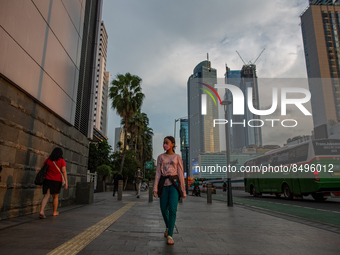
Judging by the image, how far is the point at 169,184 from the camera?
4172mm

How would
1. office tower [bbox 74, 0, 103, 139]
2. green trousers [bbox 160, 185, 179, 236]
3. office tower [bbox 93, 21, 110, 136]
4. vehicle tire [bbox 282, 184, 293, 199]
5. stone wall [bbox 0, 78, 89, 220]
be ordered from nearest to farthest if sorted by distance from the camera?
green trousers [bbox 160, 185, 179, 236], stone wall [bbox 0, 78, 89, 220], office tower [bbox 74, 0, 103, 139], vehicle tire [bbox 282, 184, 293, 199], office tower [bbox 93, 21, 110, 136]

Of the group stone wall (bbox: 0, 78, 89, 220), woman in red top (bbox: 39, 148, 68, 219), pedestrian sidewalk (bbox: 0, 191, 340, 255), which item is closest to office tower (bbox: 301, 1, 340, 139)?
pedestrian sidewalk (bbox: 0, 191, 340, 255)

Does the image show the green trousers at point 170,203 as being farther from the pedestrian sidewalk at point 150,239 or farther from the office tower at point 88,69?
the office tower at point 88,69

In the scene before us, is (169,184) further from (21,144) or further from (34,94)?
(34,94)

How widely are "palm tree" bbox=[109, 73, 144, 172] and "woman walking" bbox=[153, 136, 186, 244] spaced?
75.1 ft

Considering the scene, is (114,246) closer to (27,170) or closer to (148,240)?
(148,240)

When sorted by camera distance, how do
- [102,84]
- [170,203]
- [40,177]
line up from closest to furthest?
[170,203] < [40,177] < [102,84]

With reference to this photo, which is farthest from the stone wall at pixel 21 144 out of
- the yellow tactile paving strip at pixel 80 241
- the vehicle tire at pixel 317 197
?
the vehicle tire at pixel 317 197

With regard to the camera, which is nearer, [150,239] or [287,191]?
[150,239]

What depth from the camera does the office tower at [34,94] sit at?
549 cm

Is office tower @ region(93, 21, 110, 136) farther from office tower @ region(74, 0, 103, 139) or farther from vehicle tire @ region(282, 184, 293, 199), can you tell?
vehicle tire @ region(282, 184, 293, 199)

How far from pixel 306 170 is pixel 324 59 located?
4560 inches

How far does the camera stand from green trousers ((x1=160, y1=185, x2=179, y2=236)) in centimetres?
399

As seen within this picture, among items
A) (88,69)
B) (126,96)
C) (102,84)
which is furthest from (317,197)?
(102,84)
